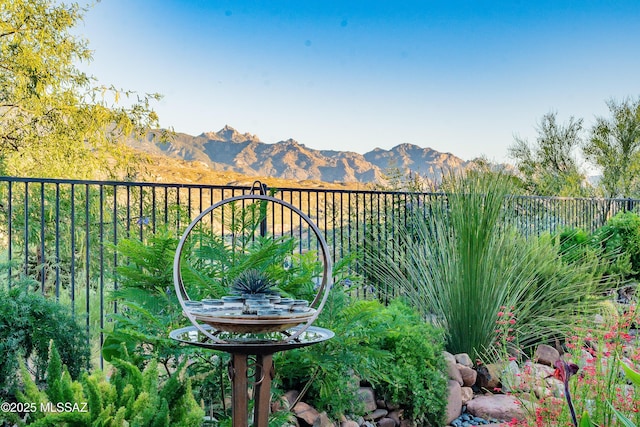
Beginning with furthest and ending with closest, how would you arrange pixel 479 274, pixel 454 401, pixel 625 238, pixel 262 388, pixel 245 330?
pixel 625 238 < pixel 479 274 < pixel 454 401 < pixel 262 388 < pixel 245 330

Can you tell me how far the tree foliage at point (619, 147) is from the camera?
16.9 m

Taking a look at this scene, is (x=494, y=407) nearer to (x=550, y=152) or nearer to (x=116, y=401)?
(x=116, y=401)

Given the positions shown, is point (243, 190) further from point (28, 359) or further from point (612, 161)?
point (612, 161)

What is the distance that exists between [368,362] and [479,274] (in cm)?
166

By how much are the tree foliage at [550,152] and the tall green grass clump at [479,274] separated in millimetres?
13869

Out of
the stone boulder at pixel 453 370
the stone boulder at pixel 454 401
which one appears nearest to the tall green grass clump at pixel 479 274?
the stone boulder at pixel 453 370

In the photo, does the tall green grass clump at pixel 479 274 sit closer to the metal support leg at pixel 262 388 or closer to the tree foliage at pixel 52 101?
the metal support leg at pixel 262 388

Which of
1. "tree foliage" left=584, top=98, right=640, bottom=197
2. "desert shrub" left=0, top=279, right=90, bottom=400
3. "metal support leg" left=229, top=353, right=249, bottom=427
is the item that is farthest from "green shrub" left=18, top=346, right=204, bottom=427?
"tree foliage" left=584, top=98, right=640, bottom=197

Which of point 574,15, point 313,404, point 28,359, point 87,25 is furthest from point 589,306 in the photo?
point 574,15

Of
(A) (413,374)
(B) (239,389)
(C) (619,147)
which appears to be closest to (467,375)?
(A) (413,374)

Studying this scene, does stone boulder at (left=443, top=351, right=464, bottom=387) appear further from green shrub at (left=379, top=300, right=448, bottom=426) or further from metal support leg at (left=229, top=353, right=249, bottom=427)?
metal support leg at (left=229, top=353, right=249, bottom=427)

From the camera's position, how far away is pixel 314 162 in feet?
89.2

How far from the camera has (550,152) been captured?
59.4ft

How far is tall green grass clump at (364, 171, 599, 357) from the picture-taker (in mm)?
3871
